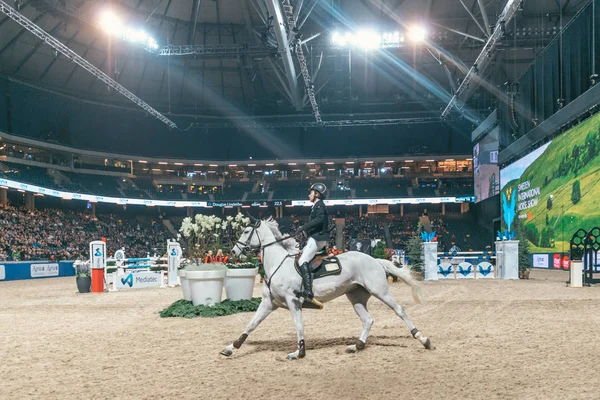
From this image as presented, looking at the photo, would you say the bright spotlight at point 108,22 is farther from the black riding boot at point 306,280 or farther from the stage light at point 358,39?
the black riding boot at point 306,280

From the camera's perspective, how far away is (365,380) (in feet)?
21.0

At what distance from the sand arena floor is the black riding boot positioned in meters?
0.93

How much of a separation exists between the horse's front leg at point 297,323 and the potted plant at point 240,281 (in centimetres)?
610

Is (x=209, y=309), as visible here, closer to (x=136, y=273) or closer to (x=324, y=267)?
(x=324, y=267)

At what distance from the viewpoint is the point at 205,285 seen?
13180 mm

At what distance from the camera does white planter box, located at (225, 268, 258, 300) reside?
13977 millimetres

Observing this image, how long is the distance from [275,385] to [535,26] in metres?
42.3

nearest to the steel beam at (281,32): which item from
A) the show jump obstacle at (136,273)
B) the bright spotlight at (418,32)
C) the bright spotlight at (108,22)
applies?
the bright spotlight at (418,32)

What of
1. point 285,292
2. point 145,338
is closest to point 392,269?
point 285,292

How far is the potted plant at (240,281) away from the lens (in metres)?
13.9

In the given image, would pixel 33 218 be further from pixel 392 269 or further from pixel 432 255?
pixel 392 269

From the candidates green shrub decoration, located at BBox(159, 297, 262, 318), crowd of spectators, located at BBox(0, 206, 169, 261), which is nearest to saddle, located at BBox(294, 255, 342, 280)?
green shrub decoration, located at BBox(159, 297, 262, 318)

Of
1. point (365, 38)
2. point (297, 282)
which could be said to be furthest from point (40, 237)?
point (297, 282)

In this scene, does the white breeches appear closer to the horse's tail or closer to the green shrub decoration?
the horse's tail
